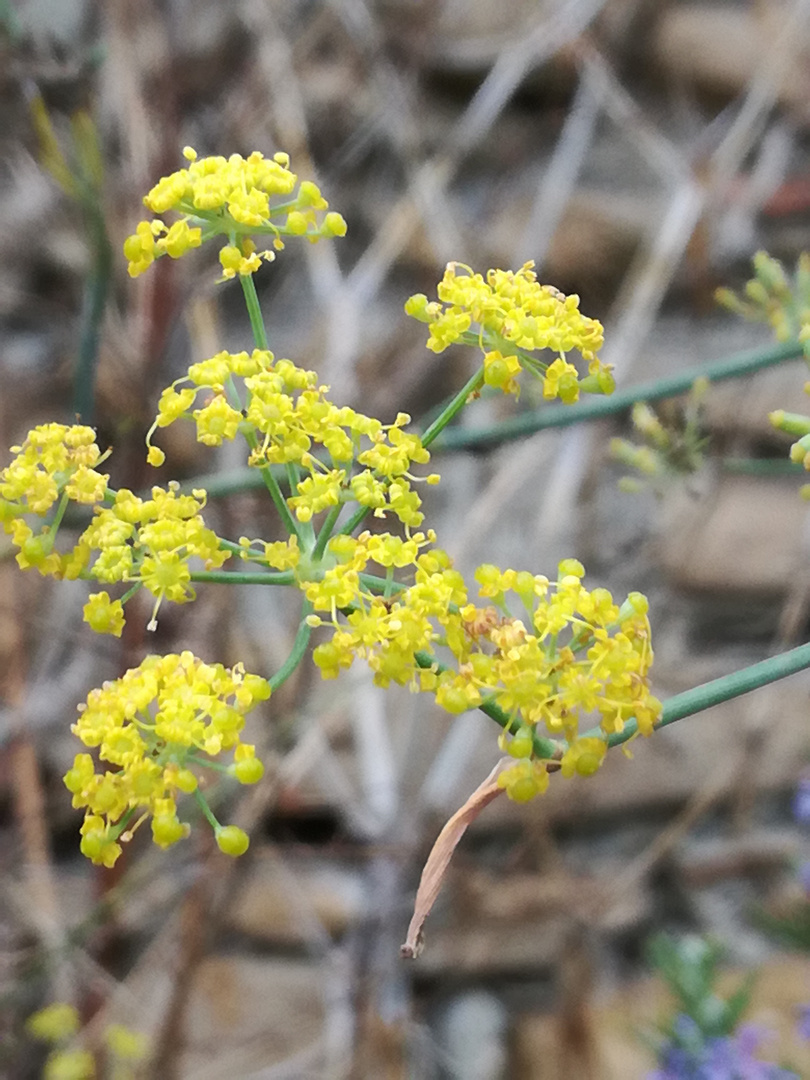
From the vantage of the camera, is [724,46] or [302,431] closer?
[302,431]

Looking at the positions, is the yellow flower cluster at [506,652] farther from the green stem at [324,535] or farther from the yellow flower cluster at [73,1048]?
the yellow flower cluster at [73,1048]

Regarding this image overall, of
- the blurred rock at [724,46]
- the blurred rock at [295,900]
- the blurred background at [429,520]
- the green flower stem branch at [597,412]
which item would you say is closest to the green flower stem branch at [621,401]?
the green flower stem branch at [597,412]

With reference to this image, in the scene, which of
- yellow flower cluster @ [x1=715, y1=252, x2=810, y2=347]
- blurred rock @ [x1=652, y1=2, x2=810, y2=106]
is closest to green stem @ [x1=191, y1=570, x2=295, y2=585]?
yellow flower cluster @ [x1=715, y1=252, x2=810, y2=347]

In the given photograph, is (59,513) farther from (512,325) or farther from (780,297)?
(780,297)

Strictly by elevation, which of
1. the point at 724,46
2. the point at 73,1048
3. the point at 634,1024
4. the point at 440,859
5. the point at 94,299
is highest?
the point at 724,46

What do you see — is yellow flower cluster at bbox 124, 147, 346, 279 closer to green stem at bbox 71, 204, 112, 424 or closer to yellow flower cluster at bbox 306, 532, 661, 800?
yellow flower cluster at bbox 306, 532, 661, 800

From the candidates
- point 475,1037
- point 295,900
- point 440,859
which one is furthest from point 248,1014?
point 440,859
